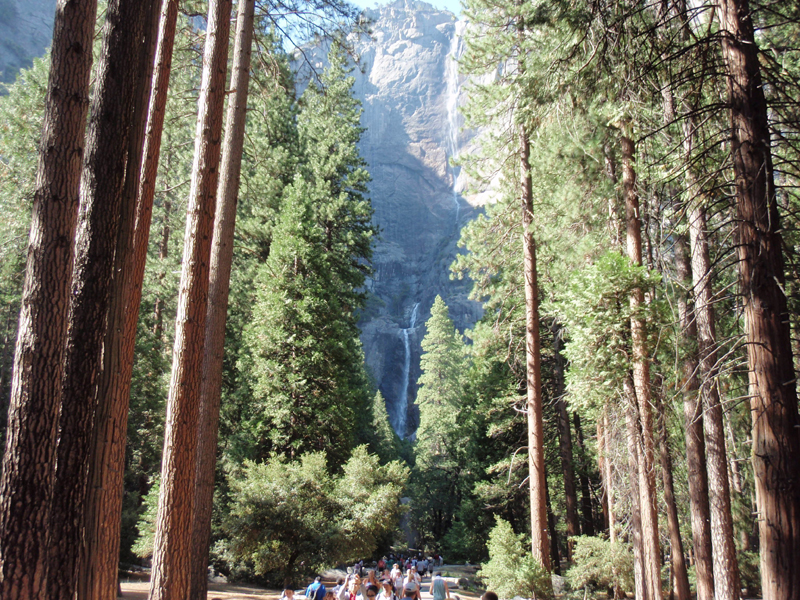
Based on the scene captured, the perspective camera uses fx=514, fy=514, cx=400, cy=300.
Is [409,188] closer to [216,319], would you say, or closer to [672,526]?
[672,526]

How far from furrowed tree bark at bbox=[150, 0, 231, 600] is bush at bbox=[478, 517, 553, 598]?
708 cm

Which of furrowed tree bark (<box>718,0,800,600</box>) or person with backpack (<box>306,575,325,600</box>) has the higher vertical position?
furrowed tree bark (<box>718,0,800,600</box>)

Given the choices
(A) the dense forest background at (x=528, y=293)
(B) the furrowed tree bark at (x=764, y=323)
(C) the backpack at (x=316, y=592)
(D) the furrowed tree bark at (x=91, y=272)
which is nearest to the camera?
(B) the furrowed tree bark at (x=764, y=323)

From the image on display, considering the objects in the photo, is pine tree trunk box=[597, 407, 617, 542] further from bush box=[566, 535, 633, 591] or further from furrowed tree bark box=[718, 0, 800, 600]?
furrowed tree bark box=[718, 0, 800, 600]

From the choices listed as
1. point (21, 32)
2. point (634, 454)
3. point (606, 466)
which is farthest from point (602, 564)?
point (21, 32)

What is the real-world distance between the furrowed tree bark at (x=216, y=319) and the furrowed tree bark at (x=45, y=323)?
98.2 inches

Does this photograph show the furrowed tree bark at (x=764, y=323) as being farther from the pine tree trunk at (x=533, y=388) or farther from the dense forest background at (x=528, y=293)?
the pine tree trunk at (x=533, y=388)

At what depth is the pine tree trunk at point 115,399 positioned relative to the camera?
414cm

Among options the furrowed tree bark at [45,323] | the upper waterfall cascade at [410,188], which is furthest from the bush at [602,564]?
the upper waterfall cascade at [410,188]

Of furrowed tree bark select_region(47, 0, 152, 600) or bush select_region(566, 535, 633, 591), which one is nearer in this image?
furrowed tree bark select_region(47, 0, 152, 600)

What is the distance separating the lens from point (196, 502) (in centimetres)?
630

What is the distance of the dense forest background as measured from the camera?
3.99 metres

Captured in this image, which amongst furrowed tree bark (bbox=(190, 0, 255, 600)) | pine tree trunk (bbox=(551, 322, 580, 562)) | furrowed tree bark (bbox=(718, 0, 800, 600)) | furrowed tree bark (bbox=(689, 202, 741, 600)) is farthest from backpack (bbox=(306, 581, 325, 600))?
pine tree trunk (bbox=(551, 322, 580, 562))

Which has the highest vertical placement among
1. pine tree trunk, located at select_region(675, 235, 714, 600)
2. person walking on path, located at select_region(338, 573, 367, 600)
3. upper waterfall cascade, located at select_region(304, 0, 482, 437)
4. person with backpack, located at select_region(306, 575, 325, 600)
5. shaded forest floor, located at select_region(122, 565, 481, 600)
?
upper waterfall cascade, located at select_region(304, 0, 482, 437)
